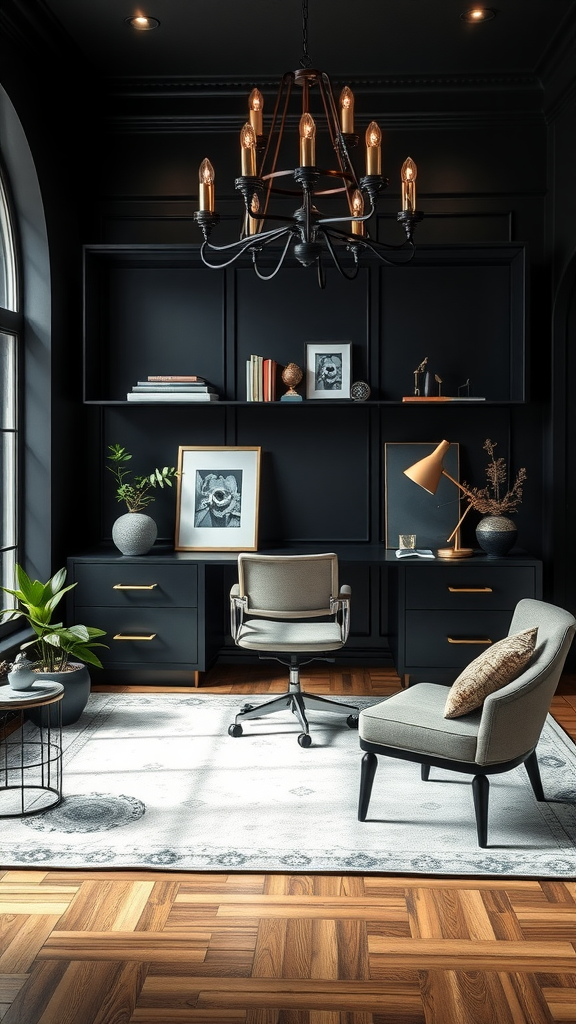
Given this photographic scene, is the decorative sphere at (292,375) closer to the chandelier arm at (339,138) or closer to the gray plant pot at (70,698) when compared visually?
the chandelier arm at (339,138)

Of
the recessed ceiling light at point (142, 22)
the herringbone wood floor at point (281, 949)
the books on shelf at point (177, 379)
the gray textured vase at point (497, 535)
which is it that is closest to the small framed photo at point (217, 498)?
the books on shelf at point (177, 379)

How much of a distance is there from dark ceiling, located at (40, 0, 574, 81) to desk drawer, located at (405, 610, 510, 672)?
9.71ft

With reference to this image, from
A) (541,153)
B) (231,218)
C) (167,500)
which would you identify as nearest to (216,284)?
(231,218)

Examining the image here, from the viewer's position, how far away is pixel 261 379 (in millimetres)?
5332

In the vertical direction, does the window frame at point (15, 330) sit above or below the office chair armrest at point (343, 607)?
above

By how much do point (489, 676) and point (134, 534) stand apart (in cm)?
255

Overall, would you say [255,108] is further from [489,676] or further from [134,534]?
[134,534]

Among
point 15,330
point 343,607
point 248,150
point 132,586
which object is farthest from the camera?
point 132,586

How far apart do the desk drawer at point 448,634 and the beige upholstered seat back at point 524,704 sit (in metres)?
1.67

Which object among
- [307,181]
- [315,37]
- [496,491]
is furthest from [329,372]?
[307,181]

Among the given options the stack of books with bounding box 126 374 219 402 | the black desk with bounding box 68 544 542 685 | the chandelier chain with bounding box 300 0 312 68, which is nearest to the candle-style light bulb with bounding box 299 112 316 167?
the chandelier chain with bounding box 300 0 312 68

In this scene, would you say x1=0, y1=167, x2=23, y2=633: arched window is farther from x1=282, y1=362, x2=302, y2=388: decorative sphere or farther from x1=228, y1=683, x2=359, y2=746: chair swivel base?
x1=282, y1=362, x2=302, y2=388: decorative sphere

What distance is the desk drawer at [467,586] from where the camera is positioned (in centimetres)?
494

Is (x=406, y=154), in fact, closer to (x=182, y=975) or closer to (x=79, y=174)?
(x=79, y=174)
